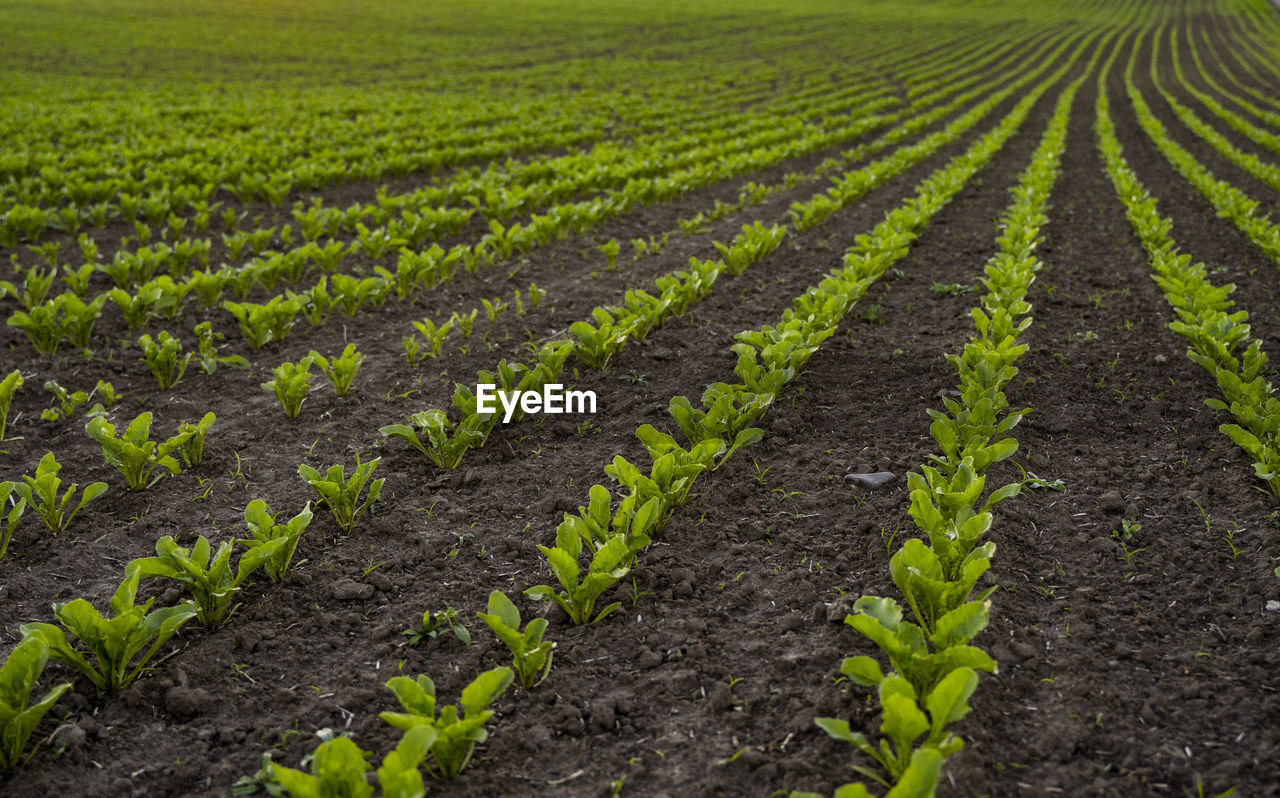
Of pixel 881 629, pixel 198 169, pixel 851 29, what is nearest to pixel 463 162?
pixel 198 169

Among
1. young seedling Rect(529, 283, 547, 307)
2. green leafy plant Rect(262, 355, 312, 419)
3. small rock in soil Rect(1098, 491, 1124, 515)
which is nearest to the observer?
small rock in soil Rect(1098, 491, 1124, 515)

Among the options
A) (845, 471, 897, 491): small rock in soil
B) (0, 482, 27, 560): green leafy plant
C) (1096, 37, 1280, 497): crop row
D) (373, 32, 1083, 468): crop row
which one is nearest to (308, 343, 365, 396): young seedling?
(373, 32, 1083, 468): crop row

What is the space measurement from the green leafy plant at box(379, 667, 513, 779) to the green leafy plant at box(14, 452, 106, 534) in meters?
2.24

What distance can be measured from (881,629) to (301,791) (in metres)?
1.82

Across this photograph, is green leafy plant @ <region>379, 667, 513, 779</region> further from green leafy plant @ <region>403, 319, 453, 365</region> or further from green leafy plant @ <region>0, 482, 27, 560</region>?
green leafy plant @ <region>403, 319, 453, 365</region>

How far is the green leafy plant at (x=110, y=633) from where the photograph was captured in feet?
9.34

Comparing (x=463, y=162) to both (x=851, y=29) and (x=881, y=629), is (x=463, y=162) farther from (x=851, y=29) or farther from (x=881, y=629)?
(x=851, y=29)

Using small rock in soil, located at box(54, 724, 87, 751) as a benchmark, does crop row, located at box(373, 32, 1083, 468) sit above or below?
above

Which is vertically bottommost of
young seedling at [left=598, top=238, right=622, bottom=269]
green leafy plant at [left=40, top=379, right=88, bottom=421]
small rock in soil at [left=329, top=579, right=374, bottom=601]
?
small rock in soil at [left=329, top=579, right=374, bottom=601]

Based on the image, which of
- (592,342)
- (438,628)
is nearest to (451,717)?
(438,628)

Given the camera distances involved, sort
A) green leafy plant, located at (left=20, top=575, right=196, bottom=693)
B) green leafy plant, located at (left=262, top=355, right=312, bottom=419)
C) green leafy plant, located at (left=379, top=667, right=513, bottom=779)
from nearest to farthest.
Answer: green leafy plant, located at (left=379, top=667, right=513, bottom=779)
green leafy plant, located at (left=20, top=575, right=196, bottom=693)
green leafy plant, located at (left=262, top=355, right=312, bottom=419)

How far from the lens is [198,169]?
11.6m

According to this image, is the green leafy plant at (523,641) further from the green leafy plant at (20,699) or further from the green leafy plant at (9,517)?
the green leafy plant at (9,517)

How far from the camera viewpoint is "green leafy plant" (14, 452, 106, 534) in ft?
12.5
